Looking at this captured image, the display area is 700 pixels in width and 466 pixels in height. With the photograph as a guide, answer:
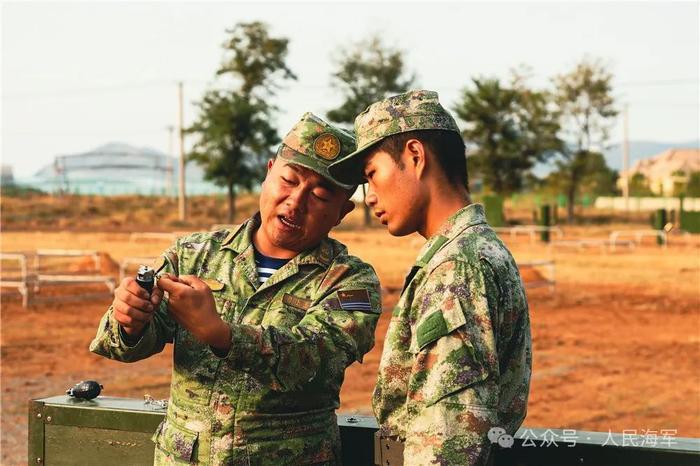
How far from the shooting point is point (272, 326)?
2346 mm

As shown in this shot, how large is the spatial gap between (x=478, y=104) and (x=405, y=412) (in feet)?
145

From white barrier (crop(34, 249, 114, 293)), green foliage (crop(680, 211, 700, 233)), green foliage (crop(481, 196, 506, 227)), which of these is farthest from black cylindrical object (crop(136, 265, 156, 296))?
green foliage (crop(481, 196, 506, 227))

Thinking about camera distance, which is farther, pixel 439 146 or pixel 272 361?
pixel 272 361

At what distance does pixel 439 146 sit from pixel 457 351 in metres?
0.45

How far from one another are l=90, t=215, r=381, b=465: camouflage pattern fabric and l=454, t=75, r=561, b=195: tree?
4259 centimetres

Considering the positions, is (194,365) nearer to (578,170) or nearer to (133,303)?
(133,303)

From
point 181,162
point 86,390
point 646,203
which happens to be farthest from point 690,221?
point 86,390

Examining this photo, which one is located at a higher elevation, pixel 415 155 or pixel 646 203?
pixel 415 155

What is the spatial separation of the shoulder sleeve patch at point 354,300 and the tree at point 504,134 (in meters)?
42.6

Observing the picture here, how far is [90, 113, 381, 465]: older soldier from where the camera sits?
2332 mm

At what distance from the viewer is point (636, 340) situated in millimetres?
12586

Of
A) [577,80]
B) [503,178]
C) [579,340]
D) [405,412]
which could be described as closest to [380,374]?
[405,412]

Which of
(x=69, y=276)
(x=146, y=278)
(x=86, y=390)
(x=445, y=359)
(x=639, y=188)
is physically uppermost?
(x=146, y=278)

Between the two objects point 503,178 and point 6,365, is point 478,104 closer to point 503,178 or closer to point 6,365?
point 503,178
